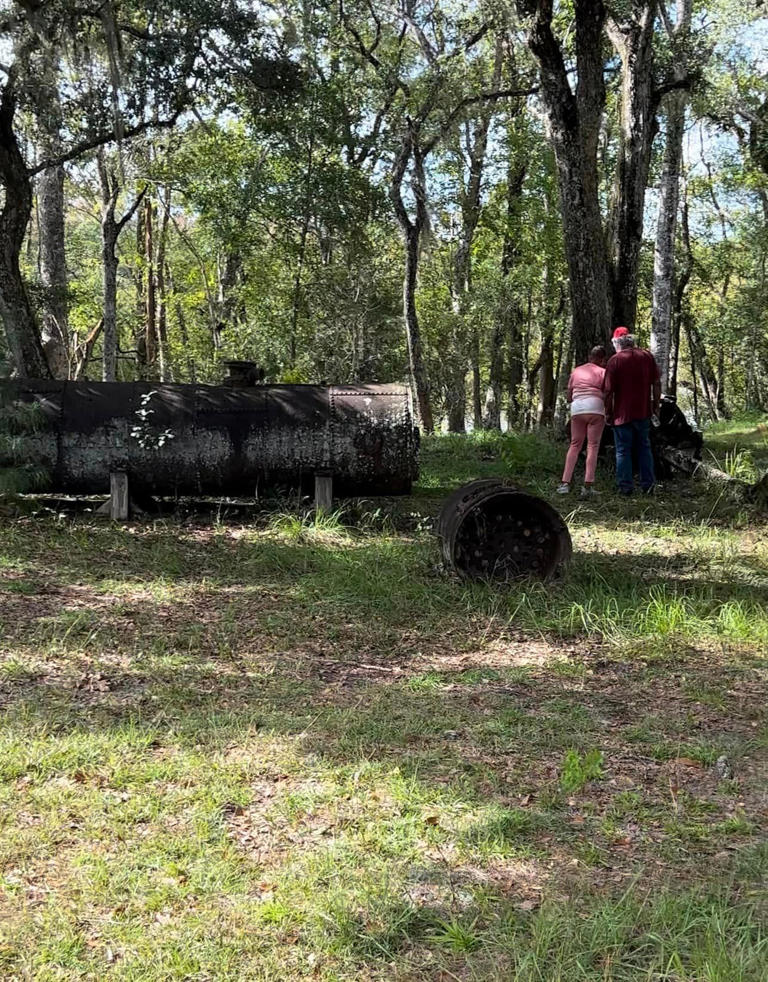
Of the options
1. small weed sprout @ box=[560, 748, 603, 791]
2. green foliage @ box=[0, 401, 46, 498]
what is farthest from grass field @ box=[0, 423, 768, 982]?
green foliage @ box=[0, 401, 46, 498]

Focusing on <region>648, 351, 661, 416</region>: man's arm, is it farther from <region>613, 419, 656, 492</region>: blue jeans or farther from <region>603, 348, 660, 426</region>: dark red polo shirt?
<region>613, 419, 656, 492</region>: blue jeans

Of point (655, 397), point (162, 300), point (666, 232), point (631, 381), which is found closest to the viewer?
point (631, 381)

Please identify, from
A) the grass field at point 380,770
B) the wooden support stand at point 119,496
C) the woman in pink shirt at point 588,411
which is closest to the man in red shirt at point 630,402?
the woman in pink shirt at point 588,411

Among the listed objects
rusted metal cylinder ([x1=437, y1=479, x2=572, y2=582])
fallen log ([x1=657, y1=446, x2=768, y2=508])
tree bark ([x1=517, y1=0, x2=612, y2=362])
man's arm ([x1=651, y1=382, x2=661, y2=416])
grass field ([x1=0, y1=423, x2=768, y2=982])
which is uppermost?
tree bark ([x1=517, y1=0, x2=612, y2=362])

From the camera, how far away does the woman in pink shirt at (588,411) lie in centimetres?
944

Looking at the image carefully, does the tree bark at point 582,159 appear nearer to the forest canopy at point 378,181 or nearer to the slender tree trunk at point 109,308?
the forest canopy at point 378,181

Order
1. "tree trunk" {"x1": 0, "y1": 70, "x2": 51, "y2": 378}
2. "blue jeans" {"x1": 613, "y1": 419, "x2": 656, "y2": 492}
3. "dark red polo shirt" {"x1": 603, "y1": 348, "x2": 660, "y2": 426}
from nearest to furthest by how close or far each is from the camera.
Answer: "dark red polo shirt" {"x1": 603, "y1": 348, "x2": 660, "y2": 426} < "blue jeans" {"x1": 613, "y1": 419, "x2": 656, "y2": 492} < "tree trunk" {"x1": 0, "y1": 70, "x2": 51, "y2": 378}

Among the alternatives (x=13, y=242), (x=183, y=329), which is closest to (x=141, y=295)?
(x=183, y=329)

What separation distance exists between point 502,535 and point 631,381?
3.52 meters

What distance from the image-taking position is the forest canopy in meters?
10.9

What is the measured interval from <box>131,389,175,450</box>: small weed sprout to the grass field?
1673 millimetres

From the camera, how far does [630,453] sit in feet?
31.9

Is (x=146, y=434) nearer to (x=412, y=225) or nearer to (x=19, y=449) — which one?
(x=19, y=449)

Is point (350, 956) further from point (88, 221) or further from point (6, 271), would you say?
point (88, 221)
